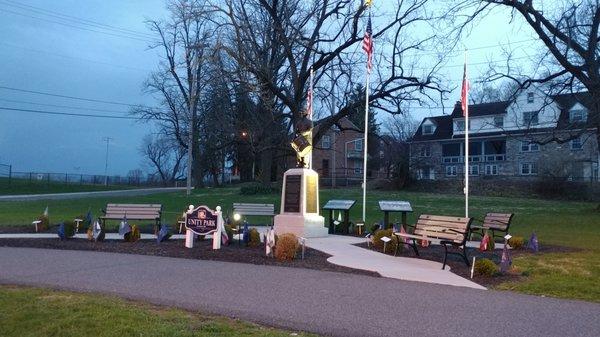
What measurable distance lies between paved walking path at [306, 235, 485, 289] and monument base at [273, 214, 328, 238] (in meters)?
1.13

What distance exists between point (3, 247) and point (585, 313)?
1221 cm

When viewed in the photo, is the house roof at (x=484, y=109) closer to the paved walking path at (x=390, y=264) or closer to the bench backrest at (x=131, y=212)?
the bench backrest at (x=131, y=212)

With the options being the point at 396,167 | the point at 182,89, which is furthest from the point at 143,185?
the point at 396,167

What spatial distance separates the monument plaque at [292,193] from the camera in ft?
55.2

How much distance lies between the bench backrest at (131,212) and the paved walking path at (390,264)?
4872mm

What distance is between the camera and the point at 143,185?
8731 centimetres

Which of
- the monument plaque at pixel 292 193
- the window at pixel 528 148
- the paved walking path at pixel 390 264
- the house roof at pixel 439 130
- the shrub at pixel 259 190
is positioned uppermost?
the house roof at pixel 439 130

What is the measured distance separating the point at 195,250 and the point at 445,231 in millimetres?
5463

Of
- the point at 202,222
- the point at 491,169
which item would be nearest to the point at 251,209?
the point at 202,222

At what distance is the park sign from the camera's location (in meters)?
14.1

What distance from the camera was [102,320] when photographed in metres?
6.48

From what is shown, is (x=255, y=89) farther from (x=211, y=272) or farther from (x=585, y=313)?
(x=585, y=313)

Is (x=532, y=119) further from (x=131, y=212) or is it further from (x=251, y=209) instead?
(x=131, y=212)

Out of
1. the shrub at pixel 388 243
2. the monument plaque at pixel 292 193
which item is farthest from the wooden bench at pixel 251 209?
the shrub at pixel 388 243
